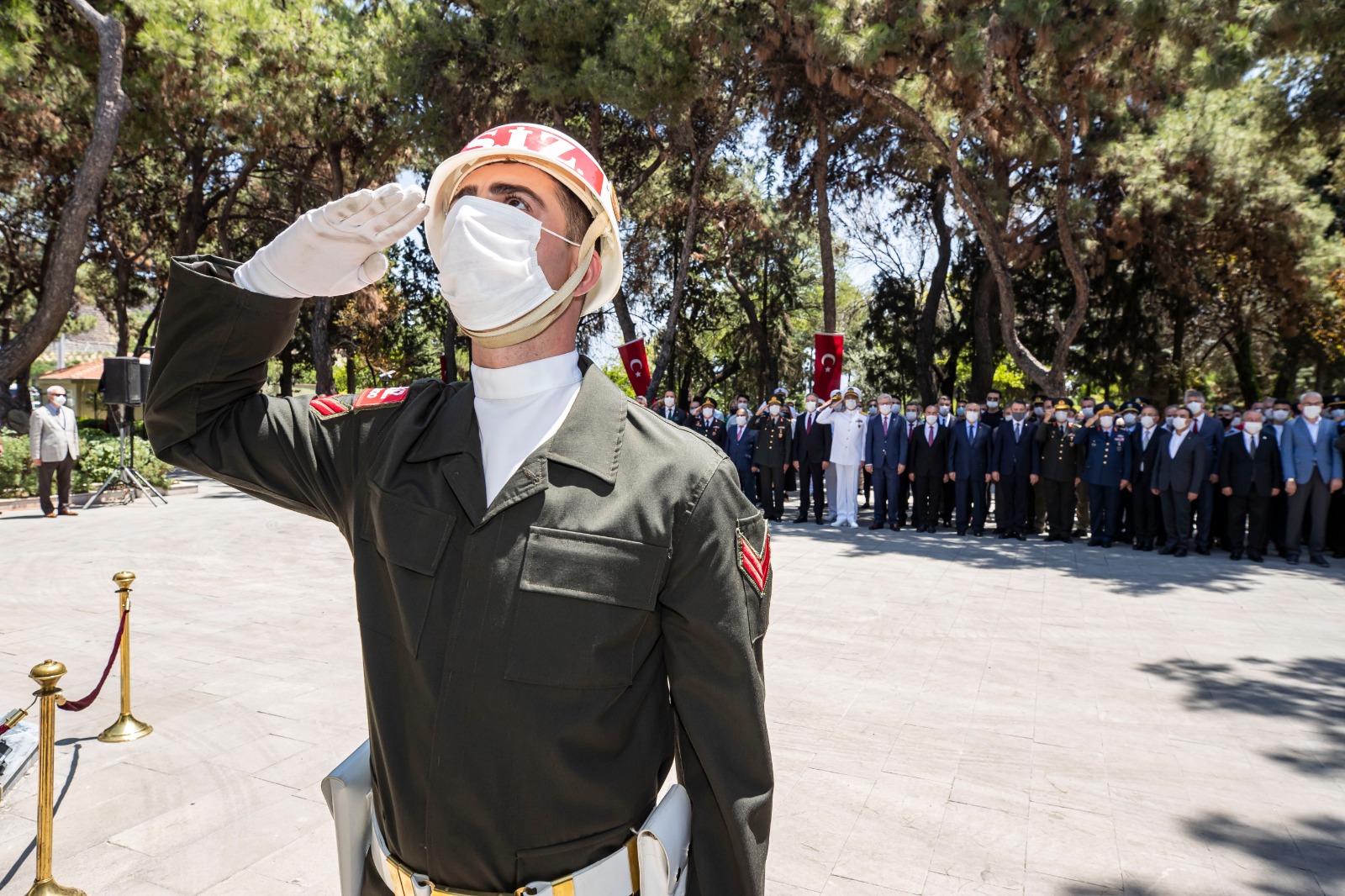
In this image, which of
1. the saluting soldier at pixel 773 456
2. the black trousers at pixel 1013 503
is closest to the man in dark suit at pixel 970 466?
the black trousers at pixel 1013 503

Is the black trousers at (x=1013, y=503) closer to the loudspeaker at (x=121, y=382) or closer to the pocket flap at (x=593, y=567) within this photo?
the pocket flap at (x=593, y=567)

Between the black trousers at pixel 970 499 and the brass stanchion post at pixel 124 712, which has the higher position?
the black trousers at pixel 970 499

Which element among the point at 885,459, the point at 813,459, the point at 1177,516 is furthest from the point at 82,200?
the point at 1177,516

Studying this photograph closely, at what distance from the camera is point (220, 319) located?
165cm

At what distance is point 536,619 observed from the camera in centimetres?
145

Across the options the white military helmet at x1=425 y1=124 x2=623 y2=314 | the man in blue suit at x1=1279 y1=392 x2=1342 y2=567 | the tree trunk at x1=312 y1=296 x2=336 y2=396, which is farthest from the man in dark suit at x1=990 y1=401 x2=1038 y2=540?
the tree trunk at x1=312 y1=296 x2=336 y2=396

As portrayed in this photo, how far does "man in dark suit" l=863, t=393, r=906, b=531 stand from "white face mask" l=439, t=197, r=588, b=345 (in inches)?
489


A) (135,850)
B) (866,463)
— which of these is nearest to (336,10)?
(866,463)

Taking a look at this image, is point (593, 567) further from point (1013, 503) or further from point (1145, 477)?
point (1013, 503)

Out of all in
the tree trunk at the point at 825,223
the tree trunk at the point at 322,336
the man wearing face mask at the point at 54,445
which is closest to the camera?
the man wearing face mask at the point at 54,445

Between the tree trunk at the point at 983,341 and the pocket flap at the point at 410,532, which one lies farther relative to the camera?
the tree trunk at the point at 983,341

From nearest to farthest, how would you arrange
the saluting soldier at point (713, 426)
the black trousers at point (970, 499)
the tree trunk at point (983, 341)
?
the black trousers at point (970, 499) < the saluting soldier at point (713, 426) < the tree trunk at point (983, 341)

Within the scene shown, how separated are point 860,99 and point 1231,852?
50.3ft

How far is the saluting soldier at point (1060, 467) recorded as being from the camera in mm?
12406
